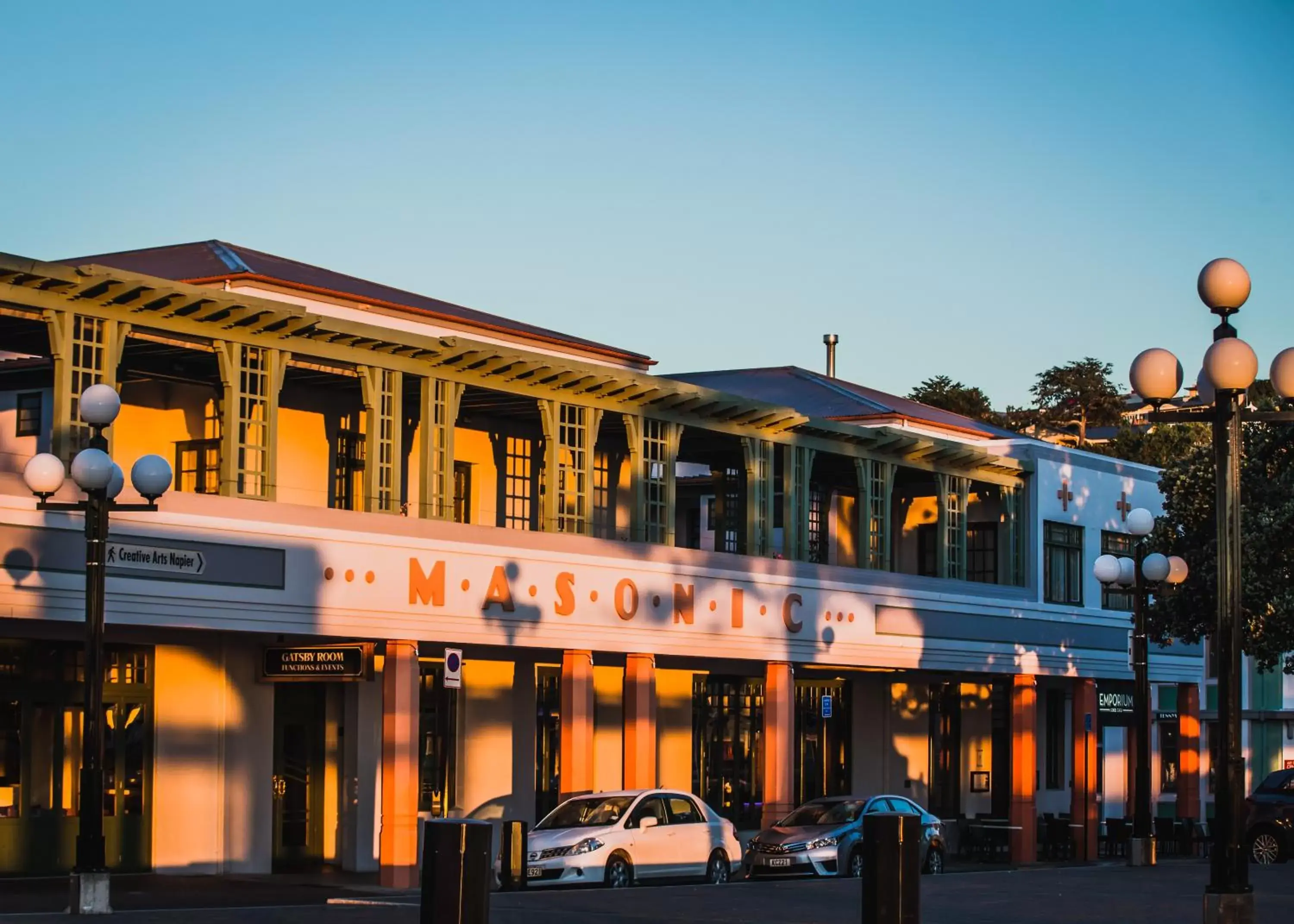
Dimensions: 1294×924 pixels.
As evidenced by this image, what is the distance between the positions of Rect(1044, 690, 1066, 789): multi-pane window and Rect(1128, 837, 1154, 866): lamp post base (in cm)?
1784

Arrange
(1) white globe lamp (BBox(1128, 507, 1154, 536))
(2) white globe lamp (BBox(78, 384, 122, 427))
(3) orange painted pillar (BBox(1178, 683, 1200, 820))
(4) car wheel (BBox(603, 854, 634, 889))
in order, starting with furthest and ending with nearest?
(3) orange painted pillar (BBox(1178, 683, 1200, 820)) → (1) white globe lamp (BBox(1128, 507, 1154, 536)) → (4) car wheel (BBox(603, 854, 634, 889)) → (2) white globe lamp (BBox(78, 384, 122, 427))

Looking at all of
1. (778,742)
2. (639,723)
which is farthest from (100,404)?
(778,742)

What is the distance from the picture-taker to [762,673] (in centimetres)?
4000

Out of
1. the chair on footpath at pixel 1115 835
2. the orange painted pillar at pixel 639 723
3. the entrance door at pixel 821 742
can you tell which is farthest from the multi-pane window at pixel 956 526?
the orange painted pillar at pixel 639 723

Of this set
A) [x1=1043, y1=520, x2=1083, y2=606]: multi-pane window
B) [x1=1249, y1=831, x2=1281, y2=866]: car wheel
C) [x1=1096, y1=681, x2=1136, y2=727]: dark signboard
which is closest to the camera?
[x1=1249, y1=831, x2=1281, y2=866]: car wheel

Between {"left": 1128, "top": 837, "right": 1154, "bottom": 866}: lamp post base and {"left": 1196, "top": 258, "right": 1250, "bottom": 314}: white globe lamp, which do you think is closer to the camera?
{"left": 1196, "top": 258, "right": 1250, "bottom": 314}: white globe lamp

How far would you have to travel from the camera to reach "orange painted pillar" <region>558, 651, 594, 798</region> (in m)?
30.7

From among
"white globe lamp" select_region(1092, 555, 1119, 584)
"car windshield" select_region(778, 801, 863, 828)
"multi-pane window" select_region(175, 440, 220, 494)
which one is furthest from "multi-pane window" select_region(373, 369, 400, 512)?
"white globe lamp" select_region(1092, 555, 1119, 584)

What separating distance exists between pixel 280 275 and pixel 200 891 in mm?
11496

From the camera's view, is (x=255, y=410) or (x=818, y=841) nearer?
(x=255, y=410)

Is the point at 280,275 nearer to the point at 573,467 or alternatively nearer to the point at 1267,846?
the point at 573,467

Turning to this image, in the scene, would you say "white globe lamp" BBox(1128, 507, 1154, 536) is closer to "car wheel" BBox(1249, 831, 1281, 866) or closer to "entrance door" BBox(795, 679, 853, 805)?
"car wheel" BBox(1249, 831, 1281, 866)

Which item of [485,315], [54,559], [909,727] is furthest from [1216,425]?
[909,727]

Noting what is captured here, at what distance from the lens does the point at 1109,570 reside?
1229 inches
